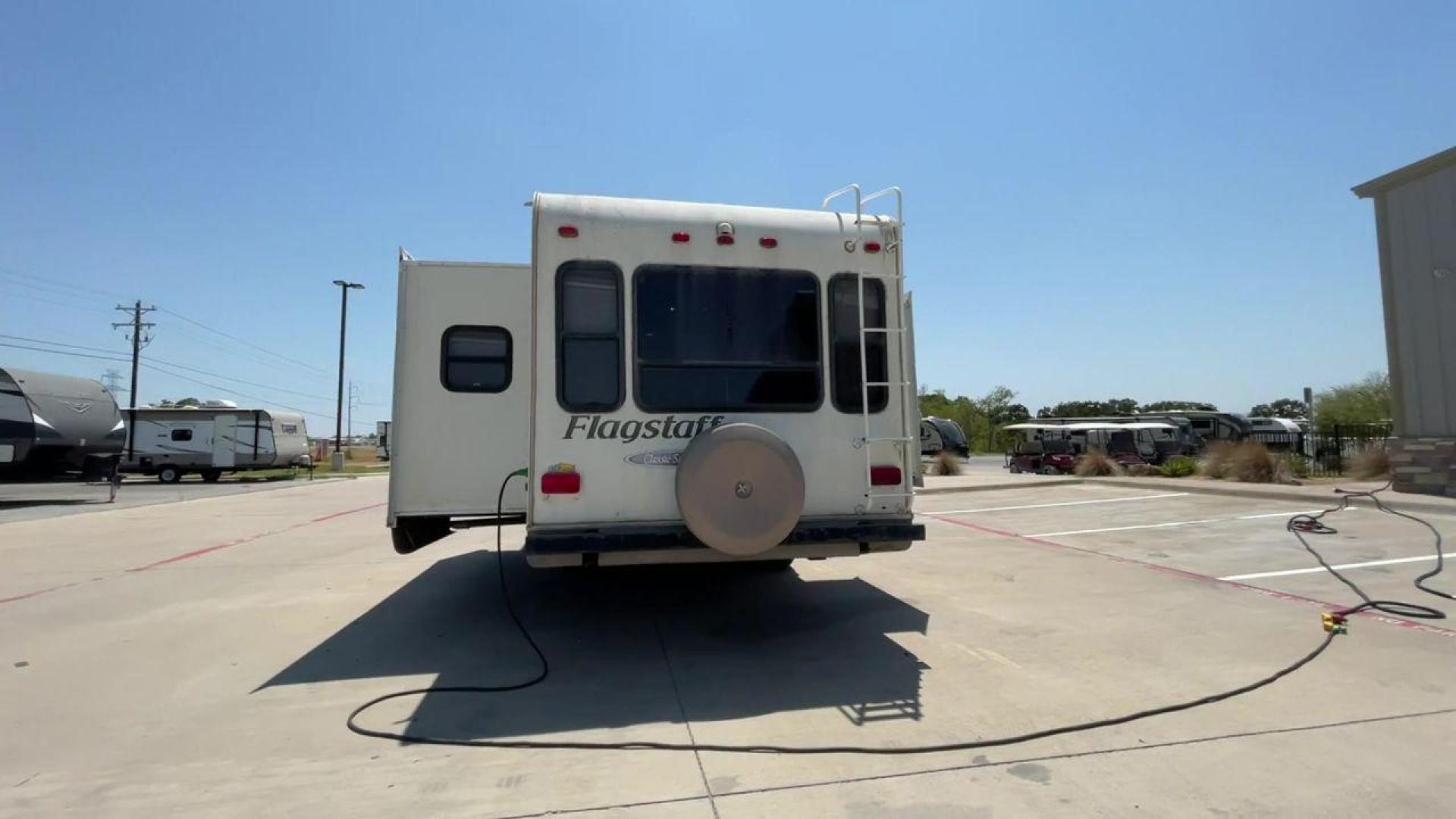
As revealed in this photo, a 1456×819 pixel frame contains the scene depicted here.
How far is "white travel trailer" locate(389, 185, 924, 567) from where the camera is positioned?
4.44 meters

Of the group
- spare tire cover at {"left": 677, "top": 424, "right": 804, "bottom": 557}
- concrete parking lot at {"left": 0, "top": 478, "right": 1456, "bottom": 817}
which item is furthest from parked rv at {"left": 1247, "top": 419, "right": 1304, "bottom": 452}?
spare tire cover at {"left": 677, "top": 424, "right": 804, "bottom": 557}

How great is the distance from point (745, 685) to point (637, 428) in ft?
5.57

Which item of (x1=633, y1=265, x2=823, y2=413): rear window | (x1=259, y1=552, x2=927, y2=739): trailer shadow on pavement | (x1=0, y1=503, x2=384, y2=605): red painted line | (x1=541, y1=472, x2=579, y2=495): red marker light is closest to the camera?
(x1=259, y1=552, x2=927, y2=739): trailer shadow on pavement

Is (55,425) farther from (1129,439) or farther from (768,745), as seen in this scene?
(1129,439)

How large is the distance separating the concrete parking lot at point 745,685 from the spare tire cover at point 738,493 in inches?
35.8

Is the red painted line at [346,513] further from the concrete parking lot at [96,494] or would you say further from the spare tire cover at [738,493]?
the spare tire cover at [738,493]

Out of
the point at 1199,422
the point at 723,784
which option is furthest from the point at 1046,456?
the point at 723,784

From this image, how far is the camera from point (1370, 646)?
481 centimetres

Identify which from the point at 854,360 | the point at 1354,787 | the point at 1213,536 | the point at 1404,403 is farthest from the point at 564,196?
the point at 1404,403

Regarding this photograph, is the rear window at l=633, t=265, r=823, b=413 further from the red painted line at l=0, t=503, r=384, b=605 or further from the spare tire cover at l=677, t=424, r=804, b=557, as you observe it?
the red painted line at l=0, t=503, r=384, b=605

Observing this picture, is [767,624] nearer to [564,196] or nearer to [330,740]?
[330,740]

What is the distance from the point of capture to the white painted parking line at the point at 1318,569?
6957 millimetres

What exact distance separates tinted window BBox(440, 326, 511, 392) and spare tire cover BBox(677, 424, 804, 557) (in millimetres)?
2014

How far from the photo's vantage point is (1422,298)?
41.5 feet
